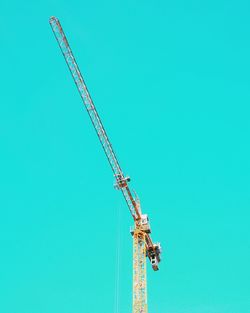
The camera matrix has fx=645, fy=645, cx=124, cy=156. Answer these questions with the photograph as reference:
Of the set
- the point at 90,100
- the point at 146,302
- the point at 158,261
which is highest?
the point at 90,100

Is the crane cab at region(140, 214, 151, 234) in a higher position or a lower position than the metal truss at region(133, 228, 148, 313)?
higher

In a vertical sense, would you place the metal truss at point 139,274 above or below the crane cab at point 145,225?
below

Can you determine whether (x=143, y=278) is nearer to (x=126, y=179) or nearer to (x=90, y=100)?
(x=126, y=179)

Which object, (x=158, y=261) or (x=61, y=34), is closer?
(x=61, y=34)

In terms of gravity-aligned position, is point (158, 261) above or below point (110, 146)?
below

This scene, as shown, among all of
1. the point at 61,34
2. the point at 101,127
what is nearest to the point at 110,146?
the point at 101,127

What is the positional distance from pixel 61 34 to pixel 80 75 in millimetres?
6320

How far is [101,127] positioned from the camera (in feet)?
304

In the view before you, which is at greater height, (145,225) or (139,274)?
(145,225)

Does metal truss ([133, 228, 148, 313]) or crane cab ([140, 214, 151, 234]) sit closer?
metal truss ([133, 228, 148, 313])

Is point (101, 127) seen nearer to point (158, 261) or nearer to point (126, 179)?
point (126, 179)

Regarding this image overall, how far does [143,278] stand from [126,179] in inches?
565

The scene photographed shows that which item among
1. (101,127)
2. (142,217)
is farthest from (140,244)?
(101,127)

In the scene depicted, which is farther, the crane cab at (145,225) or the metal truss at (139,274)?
the crane cab at (145,225)
